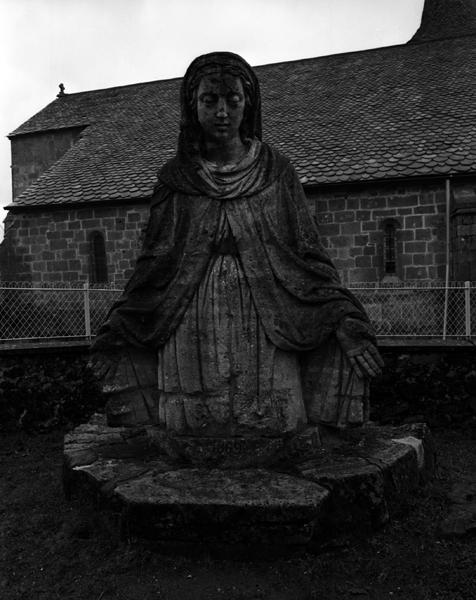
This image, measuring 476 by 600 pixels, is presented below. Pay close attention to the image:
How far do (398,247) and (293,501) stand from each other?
12.4 meters

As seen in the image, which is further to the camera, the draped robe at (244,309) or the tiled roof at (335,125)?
the tiled roof at (335,125)

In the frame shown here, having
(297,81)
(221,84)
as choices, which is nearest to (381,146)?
(297,81)

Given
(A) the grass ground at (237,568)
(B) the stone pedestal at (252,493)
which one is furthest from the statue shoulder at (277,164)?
(A) the grass ground at (237,568)

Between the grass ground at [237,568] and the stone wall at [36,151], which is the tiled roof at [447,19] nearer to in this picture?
the stone wall at [36,151]

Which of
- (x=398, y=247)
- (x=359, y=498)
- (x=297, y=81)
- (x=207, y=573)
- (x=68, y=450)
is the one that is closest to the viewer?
(x=207, y=573)

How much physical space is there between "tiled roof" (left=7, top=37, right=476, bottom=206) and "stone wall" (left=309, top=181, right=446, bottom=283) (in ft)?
2.33

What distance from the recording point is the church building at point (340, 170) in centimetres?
1380

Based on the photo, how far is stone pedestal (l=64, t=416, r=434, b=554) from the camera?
2975mm

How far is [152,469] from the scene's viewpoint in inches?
139

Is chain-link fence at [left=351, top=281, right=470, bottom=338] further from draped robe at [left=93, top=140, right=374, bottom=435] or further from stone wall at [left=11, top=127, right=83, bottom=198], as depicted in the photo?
stone wall at [left=11, top=127, right=83, bottom=198]

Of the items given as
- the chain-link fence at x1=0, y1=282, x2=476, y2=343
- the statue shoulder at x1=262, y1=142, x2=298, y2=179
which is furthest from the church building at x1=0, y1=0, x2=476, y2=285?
the statue shoulder at x1=262, y1=142, x2=298, y2=179

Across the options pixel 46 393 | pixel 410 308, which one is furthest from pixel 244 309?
pixel 410 308

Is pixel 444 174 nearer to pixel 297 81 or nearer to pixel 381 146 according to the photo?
pixel 381 146

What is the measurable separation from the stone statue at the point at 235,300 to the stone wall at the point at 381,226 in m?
11.1
